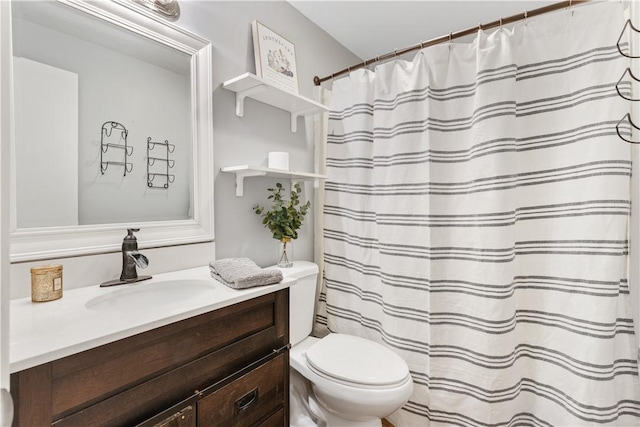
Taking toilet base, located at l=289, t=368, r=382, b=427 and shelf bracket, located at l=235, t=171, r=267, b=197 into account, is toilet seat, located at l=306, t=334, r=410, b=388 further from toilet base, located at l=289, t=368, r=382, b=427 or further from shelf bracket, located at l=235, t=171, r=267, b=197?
shelf bracket, located at l=235, t=171, r=267, b=197

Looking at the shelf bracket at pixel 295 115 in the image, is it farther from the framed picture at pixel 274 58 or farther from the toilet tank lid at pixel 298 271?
the toilet tank lid at pixel 298 271

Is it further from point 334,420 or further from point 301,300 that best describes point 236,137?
point 334,420

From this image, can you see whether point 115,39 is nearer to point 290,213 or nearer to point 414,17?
point 290,213

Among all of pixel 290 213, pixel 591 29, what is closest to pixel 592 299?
pixel 591 29

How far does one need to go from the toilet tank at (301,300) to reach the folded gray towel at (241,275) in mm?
407

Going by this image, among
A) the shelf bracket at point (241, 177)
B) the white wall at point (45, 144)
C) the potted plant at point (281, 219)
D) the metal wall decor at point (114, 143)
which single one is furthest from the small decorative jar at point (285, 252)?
the white wall at point (45, 144)

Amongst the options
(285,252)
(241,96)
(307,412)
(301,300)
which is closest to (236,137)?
(241,96)

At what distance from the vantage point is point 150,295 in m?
1.13

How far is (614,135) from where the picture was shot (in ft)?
4.04

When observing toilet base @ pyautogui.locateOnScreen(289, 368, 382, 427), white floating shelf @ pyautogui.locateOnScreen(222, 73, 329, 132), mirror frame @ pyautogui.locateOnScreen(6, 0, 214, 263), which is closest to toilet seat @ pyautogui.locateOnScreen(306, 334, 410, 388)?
toilet base @ pyautogui.locateOnScreen(289, 368, 382, 427)

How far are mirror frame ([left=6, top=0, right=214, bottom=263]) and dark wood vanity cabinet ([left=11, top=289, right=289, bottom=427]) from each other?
0.50 meters

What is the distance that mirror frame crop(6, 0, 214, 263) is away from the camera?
98 centimetres

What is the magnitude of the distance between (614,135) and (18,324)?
2.02 metres

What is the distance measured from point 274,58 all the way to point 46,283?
57.7 inches
